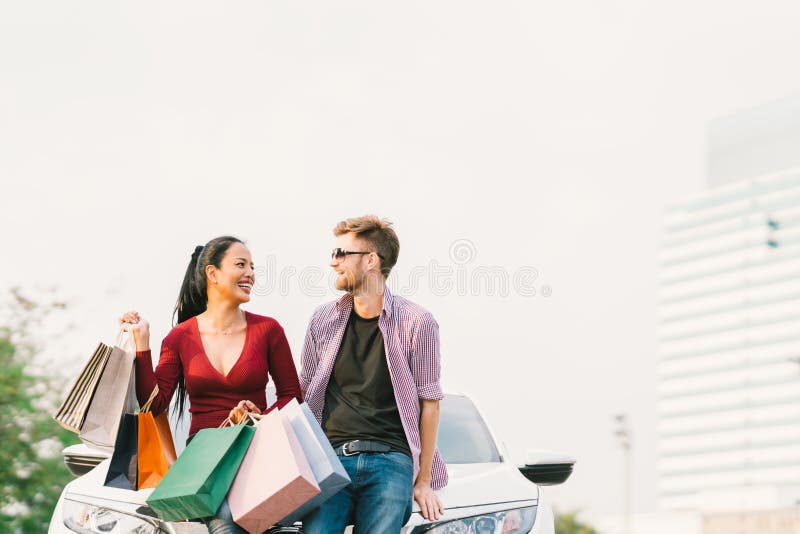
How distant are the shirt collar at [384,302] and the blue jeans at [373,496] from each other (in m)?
0.56

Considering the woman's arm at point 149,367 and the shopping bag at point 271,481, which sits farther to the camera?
the woman's arm at point 149,367

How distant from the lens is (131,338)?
4.39m

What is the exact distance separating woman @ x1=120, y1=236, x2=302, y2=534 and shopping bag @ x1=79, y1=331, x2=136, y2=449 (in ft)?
0.23

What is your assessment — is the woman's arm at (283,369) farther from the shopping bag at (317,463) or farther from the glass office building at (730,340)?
the glass office building at (730,340)

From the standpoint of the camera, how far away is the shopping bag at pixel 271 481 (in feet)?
12.3

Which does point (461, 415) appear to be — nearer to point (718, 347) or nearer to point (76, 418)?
point (76, 418)

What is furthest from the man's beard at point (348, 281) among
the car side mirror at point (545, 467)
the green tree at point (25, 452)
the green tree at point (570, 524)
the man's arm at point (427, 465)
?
the green tree at point (570, 524)

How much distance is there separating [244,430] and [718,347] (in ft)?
559

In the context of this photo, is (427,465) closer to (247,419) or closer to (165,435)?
(247,419)

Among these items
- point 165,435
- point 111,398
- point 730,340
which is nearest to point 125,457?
point 111,398

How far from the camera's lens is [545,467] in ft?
17.9

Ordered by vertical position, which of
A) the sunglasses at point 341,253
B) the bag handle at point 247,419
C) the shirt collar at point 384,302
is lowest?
the bag handle at point 247,419

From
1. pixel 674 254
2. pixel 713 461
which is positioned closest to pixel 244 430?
pixel 713 461

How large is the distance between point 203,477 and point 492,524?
1341mm
